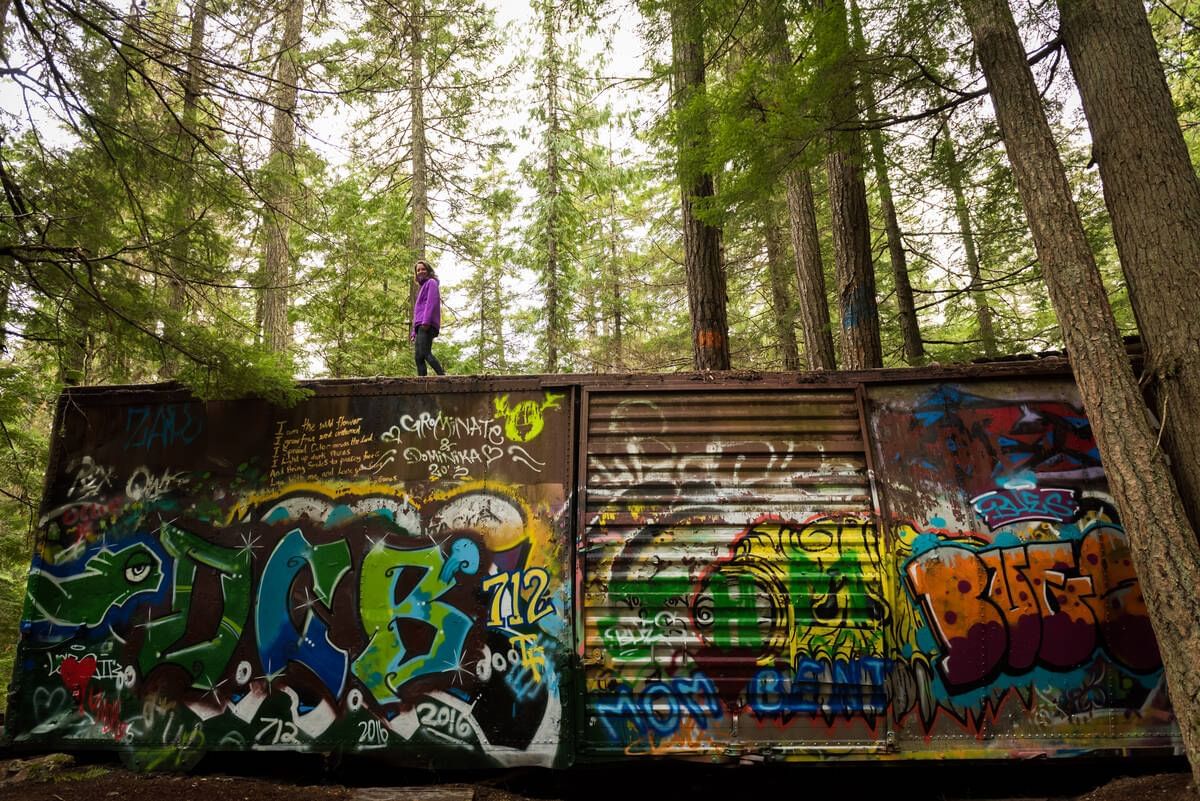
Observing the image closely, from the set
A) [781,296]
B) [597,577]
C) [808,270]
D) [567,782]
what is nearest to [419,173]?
[781,296]

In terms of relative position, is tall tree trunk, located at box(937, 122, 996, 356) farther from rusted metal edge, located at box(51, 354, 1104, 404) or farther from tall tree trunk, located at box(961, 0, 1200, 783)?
rusted metal edge, located at box(51, 354, 1104, 404)

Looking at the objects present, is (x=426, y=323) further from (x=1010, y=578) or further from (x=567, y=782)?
(x=1010, y=578)

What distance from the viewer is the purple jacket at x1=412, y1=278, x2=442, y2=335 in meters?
7.33

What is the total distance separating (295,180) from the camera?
5.82m

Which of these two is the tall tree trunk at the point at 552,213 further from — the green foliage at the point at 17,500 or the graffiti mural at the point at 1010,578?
the graffiti mural at the point at 1010,578

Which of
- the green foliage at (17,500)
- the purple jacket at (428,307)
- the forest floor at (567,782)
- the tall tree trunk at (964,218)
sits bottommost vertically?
the forest floor at (567,782)

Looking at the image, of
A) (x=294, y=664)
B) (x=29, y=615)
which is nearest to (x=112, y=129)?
(x=29, y=615)

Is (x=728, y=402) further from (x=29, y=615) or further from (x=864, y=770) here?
(x=29, y=615)

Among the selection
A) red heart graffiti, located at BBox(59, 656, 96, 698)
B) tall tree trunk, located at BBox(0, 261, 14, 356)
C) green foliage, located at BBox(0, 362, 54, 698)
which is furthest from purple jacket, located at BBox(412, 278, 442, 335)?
red heart graffiti, located at BBox(59, 656, 96, 698)

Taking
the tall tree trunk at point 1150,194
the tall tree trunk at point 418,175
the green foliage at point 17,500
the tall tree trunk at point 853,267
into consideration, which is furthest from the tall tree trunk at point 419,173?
the tall tree trunk at point 1150,194

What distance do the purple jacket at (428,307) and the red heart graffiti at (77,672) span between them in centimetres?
435

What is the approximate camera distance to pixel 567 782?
5.15 metres

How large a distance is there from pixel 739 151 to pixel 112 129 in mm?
5134

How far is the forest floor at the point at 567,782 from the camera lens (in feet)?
14.8
